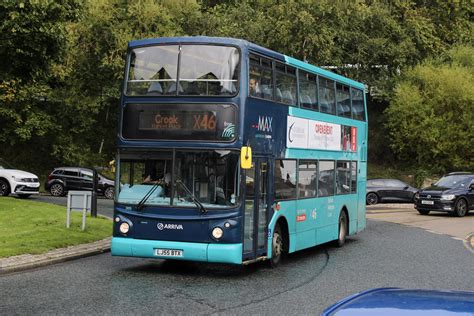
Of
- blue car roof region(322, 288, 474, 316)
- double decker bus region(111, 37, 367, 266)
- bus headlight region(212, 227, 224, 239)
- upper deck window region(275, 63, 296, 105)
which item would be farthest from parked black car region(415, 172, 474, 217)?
blue car roof region(322, 288, 474, 316)

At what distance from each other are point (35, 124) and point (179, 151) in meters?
29.0

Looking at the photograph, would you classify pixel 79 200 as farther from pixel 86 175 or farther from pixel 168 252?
pixel 86 175

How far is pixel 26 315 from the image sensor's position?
25.1ft

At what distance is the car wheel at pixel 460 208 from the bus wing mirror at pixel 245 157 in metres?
19.2

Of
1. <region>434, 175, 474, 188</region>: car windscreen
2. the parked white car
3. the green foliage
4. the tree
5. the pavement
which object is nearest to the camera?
the tree

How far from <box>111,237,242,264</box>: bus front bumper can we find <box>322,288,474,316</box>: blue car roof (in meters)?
6.71

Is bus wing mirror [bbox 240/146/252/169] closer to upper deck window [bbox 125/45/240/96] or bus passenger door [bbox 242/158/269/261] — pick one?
bus passenger door [bbox 242/158/269/261]

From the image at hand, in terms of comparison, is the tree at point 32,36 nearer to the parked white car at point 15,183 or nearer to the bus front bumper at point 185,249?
the parked white car at point 15,183

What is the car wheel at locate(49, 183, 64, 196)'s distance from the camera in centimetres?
3419

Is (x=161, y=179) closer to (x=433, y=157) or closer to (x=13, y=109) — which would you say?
(x=13, y=109)

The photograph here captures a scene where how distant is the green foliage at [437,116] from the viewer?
41656 mm

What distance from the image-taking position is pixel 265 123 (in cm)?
1177

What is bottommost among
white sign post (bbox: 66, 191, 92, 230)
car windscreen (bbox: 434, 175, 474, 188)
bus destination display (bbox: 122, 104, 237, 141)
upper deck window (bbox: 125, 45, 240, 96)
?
white sign post (bbox: 66, 191, 92, 230)

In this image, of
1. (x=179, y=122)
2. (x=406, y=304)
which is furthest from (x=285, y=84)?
(x=406, y=304)
